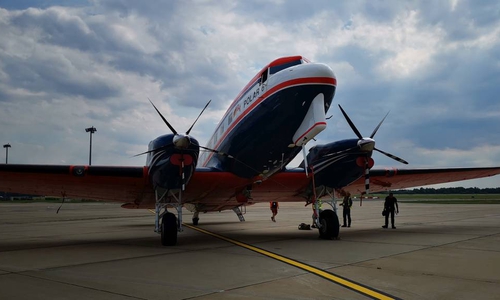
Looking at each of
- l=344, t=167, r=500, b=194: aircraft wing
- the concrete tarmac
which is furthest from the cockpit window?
l=344, t=167, r=500, b=194: aircraft wing

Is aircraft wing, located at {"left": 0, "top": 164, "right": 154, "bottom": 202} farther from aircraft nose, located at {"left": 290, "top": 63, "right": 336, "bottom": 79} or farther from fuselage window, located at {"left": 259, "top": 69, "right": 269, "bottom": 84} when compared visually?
aircraft nose, located at {"left": 290, "top": 63, "right": 336, "bottom": 79}

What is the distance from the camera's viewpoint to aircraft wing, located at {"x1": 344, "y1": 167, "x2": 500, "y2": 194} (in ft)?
60.0

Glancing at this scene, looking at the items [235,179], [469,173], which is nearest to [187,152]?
[235,179]

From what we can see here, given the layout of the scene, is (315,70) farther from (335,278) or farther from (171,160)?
(335,278)

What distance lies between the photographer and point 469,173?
1973cm

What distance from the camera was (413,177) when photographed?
63.5ft

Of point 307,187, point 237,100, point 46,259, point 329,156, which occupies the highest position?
point 237,100

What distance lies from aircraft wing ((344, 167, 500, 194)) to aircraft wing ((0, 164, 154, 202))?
9.49 m

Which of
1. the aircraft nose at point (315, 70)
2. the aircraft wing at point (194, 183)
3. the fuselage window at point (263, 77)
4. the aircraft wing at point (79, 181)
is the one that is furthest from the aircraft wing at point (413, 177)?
the aircraft wing at point (79, 181)

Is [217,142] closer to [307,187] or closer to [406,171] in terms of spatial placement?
[307,187]

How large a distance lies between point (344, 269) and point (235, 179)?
750cm

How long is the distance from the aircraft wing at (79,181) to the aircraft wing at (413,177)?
→ 949cm

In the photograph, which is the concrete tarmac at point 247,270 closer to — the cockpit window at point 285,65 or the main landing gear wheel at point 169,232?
the main landing gear wheel at point 169,232

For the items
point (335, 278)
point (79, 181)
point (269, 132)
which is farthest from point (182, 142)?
point (335, 278)
